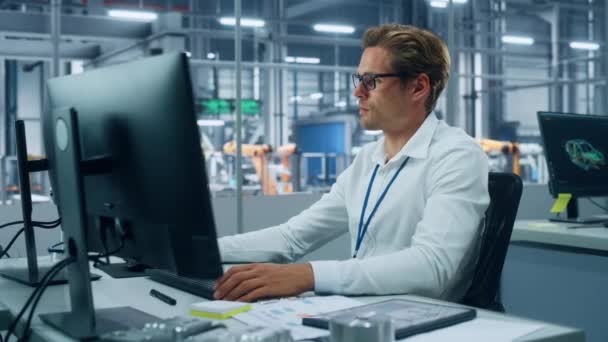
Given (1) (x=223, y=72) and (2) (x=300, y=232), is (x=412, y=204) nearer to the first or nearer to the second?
(2) (x=300, y=232)

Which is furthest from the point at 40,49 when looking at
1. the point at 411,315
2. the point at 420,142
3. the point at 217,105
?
the point at 411,315

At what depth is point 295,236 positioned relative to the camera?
1.88 metres

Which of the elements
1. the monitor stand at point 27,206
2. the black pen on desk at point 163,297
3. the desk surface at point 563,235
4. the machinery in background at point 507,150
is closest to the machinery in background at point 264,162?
the machinery in background at point 507,150

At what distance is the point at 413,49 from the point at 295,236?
597mm

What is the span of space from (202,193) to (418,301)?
509 mm

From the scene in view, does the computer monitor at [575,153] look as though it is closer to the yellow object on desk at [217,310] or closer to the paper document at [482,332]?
A: the paper document at [482,332]

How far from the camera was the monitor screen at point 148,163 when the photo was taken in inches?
39.4

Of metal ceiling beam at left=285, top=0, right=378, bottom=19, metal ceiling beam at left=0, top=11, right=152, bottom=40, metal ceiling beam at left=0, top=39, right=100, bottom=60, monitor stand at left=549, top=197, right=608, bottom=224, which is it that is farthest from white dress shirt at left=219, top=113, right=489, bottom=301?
metal ceiling beam at left=285, top=0, right=378, bottom=19

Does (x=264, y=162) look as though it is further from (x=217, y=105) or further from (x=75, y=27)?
(x=75, y=27)

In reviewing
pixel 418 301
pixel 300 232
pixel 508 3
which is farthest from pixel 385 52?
pixel 508 3

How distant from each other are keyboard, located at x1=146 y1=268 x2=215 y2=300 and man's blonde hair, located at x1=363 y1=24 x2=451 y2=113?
73 cm

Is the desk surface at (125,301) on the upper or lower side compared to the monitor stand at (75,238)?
lower

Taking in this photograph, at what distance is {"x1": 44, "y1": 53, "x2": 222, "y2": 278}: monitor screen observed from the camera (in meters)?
1.00

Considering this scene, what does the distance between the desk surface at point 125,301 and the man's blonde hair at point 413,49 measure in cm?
66
